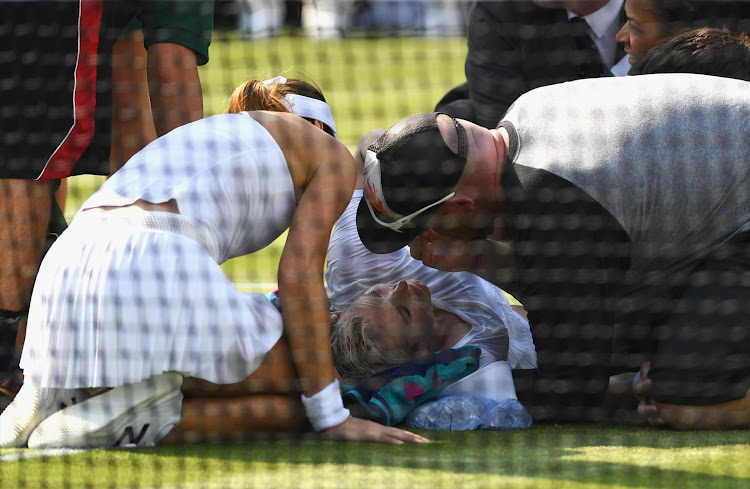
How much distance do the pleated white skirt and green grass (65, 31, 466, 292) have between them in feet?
3.49

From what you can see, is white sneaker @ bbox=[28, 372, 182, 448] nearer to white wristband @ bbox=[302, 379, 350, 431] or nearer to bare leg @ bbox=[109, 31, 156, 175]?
white wristband @ bbox=[302, 379, 350, 431]

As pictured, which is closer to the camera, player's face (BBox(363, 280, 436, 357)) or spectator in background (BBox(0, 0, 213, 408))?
player's face (BBox(363, 280, 436, 357))

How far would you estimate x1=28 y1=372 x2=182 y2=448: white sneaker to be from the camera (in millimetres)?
2137

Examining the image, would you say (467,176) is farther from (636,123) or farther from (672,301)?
(672,301)

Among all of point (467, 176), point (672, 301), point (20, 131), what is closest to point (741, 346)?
point (672, 301)

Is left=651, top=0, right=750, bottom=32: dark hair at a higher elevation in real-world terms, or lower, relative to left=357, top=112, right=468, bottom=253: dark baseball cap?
higher

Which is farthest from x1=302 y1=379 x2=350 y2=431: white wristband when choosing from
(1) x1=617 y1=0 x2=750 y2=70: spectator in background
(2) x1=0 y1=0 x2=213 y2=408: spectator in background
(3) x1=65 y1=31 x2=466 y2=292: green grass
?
(1) x1=617 y1=0 x2=750 y2=70: spectator in background

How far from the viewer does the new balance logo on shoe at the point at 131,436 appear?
85.7 inches

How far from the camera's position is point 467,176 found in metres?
2.41

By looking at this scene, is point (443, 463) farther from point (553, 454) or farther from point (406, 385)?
point (406, 385)

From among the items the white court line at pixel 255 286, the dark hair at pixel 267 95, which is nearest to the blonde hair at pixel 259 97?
the dark hair at pixel 267 95

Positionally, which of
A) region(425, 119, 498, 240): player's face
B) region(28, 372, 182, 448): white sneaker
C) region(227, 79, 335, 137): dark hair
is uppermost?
region(227, 79, 335, 137): dark hair

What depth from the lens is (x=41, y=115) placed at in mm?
2773

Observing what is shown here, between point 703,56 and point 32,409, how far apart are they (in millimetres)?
1967
